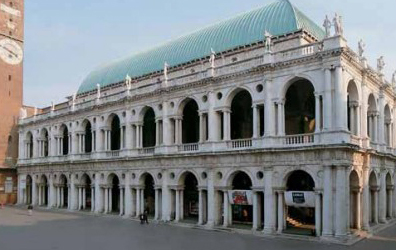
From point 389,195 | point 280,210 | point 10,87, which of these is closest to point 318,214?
point 280,210

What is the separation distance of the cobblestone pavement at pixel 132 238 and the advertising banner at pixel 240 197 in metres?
2.71

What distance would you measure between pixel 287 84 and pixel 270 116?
2.46 meters

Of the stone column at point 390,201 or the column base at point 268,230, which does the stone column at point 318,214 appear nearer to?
the column base at point 268,230

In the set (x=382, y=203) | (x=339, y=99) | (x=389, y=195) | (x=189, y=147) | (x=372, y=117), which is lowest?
(x=382, y=203)

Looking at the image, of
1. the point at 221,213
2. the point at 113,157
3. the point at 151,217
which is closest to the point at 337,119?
the point at 221,213

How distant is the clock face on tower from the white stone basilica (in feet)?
45.2

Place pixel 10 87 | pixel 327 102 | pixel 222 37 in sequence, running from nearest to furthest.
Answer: pixel 327 102 → pixel 222 37 → pixel 10 87

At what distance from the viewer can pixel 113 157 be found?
140 feet

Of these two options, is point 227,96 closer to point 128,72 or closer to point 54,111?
point 128,72

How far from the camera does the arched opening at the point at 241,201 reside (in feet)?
105

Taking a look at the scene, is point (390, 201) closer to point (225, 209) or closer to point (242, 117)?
point (242, 117)

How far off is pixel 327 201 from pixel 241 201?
697 centimetres

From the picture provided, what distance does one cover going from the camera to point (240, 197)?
106 ft

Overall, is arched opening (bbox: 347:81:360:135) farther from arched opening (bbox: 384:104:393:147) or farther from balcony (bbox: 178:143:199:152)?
balcony (bbox: 178:143:199:152)
